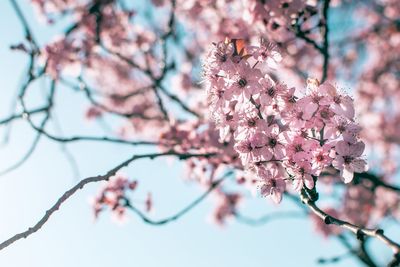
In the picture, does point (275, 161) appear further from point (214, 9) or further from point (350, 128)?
point (214, 9)

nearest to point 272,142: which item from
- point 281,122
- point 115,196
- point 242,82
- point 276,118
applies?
point 281,122

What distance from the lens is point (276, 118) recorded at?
2371 mm

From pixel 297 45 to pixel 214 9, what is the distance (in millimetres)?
2544

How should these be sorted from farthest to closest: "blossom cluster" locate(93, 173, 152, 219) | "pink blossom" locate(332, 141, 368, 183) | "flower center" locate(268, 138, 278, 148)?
"blossom cluster" locate(93, 173, 152, 219) → "flower center" locate(268, 138, 278, 148) → "pink blossom" locate(332, 141, 368, 183)

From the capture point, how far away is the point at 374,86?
11719mm

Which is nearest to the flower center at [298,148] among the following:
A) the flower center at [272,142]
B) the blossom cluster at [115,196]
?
the flower center at [272,142]

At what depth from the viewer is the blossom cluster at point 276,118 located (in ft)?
6.84

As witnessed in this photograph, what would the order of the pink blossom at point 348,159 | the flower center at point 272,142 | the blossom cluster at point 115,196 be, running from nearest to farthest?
the pink blossom at point 348,159, the flower center at point 272,142, the blossom cluster at point 115,196

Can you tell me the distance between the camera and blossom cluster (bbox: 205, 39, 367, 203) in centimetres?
208

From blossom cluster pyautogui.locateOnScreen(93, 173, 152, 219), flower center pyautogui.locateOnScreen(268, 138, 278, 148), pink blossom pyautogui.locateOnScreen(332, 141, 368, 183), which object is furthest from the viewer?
blossom cluster pyautogui.locateOnScreen(93, 173, 152, 219)

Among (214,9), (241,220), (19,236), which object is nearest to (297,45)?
(214,9)

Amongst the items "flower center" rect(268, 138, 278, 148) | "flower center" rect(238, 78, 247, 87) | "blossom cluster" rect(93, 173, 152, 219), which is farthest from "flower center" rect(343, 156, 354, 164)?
"blossom cluster" rect(93, 173, 152, 219)

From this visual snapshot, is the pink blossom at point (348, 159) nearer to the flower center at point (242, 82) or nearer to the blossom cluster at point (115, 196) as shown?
the flower center at point (242, 82)

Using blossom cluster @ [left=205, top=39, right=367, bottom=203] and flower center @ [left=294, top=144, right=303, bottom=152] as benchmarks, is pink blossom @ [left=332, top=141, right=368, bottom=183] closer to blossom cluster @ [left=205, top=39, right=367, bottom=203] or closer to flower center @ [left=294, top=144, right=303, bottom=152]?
blossom cluster @ [left=205, top=39, right=367, bottom=203]
